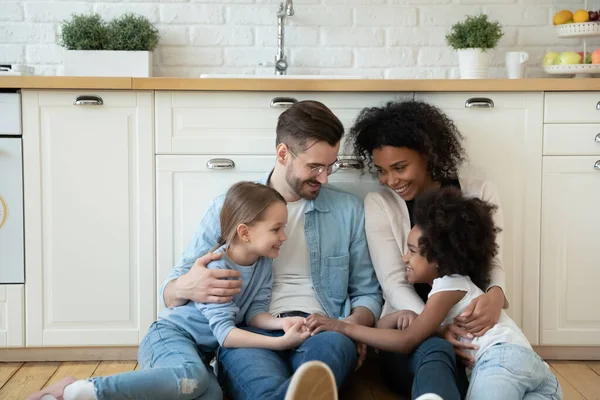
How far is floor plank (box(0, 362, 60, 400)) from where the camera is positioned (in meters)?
2.35

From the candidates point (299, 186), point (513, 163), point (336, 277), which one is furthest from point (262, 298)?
point (513, 163)

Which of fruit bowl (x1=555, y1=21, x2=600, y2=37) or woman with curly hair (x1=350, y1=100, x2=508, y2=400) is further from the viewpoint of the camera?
fruit bowl (x1=555, y1=21, x2=600, y2=37)

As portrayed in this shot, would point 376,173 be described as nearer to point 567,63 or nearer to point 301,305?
point 301,305

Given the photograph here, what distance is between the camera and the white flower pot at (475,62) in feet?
9.84

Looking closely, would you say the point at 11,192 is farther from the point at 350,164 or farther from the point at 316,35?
the point at 316,35

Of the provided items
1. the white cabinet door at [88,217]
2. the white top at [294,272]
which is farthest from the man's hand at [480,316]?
the white cabinet door at [88,217]

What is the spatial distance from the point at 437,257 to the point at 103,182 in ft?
3.78

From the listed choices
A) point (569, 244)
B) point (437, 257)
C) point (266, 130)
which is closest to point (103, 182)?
point (266, 130)

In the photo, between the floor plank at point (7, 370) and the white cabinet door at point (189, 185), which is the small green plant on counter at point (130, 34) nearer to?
the white cabinet door at point (189, 185)

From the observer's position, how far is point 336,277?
234cm

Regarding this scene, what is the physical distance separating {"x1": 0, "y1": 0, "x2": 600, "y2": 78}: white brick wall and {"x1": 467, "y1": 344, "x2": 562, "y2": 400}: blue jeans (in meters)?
1.59

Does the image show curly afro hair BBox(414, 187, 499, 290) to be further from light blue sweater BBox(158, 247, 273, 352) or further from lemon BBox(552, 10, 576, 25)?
lemon BBox(552, 10, 576, 25)

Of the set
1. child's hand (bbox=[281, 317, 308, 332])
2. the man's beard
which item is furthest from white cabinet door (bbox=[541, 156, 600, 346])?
child's hand (bbox=[281, 317, 308, 332])

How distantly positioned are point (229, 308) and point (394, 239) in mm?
571
